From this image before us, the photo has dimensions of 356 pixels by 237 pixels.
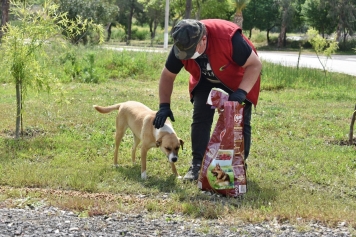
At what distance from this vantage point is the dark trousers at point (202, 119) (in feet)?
19.8

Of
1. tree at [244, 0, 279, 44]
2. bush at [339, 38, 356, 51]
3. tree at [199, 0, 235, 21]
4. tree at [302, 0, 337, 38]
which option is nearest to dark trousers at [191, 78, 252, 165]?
bush at [339, 38, 356, 51]

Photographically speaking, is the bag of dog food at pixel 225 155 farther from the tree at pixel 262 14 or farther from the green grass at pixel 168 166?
the tree at pixel 262 14

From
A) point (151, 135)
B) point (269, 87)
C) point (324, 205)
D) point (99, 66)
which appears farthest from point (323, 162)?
point (99, 66)

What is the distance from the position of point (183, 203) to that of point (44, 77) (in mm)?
3847

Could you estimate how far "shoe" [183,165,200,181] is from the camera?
20.2ft

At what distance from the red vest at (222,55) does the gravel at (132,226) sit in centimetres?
162

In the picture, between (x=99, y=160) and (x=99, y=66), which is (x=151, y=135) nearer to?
(x=99, y=160)

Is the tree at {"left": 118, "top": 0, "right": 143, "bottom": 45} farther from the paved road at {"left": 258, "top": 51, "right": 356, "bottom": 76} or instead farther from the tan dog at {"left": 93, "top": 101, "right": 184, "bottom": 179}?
the tan dog at {"left": 93, "top": 101, "right": 184, "bottom": 179}

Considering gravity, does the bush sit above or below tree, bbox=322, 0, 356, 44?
→ below

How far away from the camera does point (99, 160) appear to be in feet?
23.1

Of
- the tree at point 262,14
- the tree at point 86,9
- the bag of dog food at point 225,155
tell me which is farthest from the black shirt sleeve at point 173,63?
the tree at point 262,14

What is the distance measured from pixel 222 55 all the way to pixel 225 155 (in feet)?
3.41

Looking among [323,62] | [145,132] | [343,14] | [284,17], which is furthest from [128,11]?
[145,132]

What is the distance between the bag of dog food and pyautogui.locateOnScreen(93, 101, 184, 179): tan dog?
0.55 m
